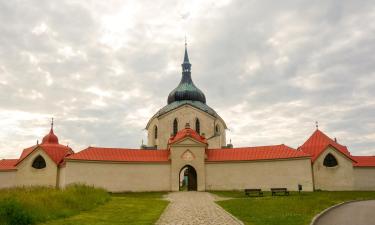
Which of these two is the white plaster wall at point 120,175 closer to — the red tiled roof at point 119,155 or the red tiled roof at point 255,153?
the red tiled roof at point 119,155

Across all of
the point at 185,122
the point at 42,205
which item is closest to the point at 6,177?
the point at 185,122

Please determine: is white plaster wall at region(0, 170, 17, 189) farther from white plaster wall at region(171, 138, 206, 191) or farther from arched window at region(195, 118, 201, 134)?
arched window at region(195, 118, 201, 134)

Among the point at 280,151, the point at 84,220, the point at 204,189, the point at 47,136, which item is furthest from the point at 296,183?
the point at 47,136

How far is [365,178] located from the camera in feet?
135

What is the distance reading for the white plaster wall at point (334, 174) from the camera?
39312 millimetres

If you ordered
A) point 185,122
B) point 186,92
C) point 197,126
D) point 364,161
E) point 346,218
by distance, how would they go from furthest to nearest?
point 186,92 → point 197,126 → point 185,122 → point 364,161 → point 346,218

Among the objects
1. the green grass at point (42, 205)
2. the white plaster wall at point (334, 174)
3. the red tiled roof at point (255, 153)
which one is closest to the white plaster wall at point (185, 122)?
the red tiled roof at point (255, 153)

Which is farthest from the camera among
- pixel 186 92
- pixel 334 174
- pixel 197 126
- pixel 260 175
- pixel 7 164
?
pixel 186 92

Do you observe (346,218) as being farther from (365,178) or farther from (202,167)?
Answer: (365,178)

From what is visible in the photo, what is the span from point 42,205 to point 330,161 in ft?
111

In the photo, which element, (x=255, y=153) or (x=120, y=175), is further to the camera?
(x=255, y=153)

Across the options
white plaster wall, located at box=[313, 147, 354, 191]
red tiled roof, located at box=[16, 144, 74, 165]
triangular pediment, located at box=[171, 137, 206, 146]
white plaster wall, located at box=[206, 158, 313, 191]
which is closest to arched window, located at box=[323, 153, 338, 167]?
white plaster wall, located at box=[313, 147, 354, 191]

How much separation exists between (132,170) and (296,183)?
1909 cm

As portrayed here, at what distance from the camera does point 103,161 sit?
131 feet
